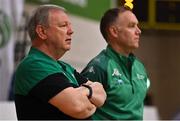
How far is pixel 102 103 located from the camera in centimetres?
89

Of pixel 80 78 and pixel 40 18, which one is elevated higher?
pixel 40 18

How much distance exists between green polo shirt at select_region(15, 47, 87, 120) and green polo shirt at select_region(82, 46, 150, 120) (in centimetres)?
4

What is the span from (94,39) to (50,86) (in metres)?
0.31

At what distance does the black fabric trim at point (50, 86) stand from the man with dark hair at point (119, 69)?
53 mm

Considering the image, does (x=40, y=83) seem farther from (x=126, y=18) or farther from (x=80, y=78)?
(x=126, y=18)

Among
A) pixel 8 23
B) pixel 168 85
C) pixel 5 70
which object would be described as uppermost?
pixel 8 23

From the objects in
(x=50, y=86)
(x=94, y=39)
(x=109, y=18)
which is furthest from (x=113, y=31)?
(x=94, y=39)

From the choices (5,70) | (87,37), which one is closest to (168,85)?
(5,70)

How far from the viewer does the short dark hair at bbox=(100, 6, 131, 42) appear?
0.89 m

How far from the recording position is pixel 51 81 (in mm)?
883

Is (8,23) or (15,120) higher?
(15,120)

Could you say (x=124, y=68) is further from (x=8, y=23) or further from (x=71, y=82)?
(x=8, y=23)

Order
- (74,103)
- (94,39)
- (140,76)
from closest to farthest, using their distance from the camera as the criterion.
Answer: (74,103), (140,76), (94,39)

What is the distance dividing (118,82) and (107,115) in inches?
2.2
